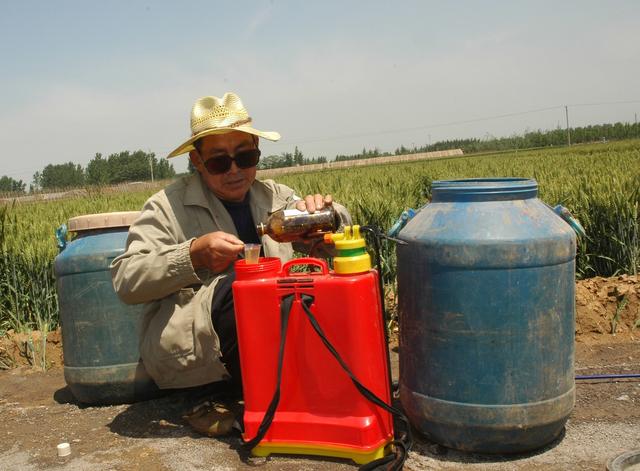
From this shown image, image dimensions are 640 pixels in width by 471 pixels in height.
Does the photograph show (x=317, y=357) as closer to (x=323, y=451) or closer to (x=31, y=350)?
(x=323, y=451)

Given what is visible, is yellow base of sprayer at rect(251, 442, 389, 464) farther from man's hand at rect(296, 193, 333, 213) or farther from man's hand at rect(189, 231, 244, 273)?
man's hand at rect(296, 193, 333, 213)

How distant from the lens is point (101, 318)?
3.55 metres

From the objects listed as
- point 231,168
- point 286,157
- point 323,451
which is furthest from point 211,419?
point 286,157

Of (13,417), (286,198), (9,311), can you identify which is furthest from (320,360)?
(9,311)

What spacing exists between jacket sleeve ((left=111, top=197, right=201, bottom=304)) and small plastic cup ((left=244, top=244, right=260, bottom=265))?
27 cm

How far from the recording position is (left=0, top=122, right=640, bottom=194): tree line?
183ft

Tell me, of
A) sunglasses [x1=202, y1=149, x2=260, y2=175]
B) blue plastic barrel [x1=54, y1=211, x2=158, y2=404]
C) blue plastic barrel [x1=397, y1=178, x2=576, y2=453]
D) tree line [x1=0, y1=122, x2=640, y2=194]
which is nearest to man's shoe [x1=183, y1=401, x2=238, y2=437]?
blue plastic barrel [x1=54, y1=211, x2=158, y2=404]

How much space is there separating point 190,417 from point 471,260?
151 cm

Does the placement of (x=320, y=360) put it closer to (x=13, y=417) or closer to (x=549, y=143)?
(x=13, y=417)

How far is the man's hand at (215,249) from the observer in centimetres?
253

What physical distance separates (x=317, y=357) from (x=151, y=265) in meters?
0.79

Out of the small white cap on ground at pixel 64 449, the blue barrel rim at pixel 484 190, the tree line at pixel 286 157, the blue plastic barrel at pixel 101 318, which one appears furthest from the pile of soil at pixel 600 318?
the tree line at pixel 286 157

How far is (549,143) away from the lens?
59.0m

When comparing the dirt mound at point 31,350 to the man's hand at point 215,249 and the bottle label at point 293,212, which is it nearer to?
→ the man's hand at point 215,249
